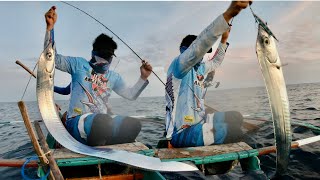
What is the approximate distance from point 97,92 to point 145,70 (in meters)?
1.14

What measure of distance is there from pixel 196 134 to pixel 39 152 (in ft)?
8.01

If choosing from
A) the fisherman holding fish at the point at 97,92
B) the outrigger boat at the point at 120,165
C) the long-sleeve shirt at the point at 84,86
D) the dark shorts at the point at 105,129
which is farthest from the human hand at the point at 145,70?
the outrigger boat at the point at 120,165

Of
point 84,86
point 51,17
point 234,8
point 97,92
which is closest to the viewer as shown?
point 234,8

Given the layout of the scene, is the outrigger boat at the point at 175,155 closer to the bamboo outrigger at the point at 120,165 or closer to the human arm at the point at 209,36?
the bamboo outrigger at the point at 120,165

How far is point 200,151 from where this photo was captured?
4539 mm

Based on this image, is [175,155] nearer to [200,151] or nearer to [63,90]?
[200,151]

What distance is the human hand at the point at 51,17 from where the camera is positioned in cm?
465

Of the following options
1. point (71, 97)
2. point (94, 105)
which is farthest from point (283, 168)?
point (71, 97)

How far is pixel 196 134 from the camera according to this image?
15.6 ft

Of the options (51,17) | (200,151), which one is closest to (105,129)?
(200,151)

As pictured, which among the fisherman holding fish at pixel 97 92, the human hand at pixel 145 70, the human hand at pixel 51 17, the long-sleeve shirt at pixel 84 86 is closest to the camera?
the human hand at pixel 51 17

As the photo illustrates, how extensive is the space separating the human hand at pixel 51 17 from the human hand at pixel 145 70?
1.93 meters

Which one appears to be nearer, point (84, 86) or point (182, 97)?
point (182, 97)

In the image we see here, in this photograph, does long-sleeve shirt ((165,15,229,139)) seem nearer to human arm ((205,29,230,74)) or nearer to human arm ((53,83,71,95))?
human arm ((205,29,230,74))
